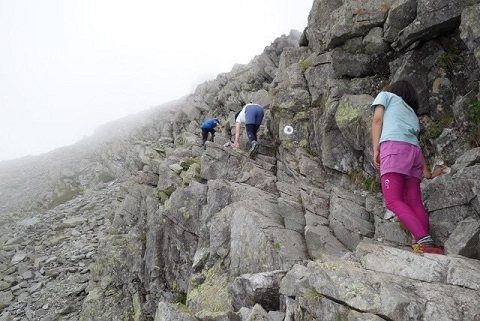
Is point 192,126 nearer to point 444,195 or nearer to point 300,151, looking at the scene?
point 300,151

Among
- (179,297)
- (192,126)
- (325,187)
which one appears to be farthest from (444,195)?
(192,126)

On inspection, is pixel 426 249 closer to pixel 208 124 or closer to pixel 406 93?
pixel 406 93

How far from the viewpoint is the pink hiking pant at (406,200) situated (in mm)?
7520

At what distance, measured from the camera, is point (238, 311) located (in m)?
8.41

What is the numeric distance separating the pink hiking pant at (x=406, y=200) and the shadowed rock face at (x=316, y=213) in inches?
28.9

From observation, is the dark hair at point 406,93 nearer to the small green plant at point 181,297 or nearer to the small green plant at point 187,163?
the small green plant at point 181,297

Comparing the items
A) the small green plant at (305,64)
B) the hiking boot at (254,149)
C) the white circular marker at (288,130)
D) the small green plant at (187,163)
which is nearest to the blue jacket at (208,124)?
the small green plant at (187,163)

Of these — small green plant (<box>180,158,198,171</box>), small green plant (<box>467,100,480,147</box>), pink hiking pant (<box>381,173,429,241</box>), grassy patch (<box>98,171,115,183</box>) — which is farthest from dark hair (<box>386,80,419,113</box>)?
grassy patch (<box>98,171,115,183</box>)

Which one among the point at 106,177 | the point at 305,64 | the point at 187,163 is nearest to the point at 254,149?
the point at 305,64

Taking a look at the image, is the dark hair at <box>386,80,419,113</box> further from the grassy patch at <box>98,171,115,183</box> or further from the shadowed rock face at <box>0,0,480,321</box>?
the grassy patch at <box>98,171,115,183</box>

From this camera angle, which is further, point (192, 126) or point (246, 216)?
point (192, 126)

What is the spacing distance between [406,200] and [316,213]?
4196 millimetres

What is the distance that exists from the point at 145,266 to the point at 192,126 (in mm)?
25797

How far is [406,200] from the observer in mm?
8164
